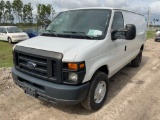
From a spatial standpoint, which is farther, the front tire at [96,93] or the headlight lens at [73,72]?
the front tire at [96,93]

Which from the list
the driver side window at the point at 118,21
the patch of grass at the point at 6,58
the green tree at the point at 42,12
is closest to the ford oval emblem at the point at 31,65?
the driver side window at the point at 118,21

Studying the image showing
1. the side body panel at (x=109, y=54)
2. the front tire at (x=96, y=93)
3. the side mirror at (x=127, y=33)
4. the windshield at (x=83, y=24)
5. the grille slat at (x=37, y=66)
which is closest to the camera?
the grille slat at (x=37, y=66)

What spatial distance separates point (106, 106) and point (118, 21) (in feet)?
6.98

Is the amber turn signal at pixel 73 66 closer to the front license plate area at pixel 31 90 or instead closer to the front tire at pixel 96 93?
the front tire at pixel 96 93

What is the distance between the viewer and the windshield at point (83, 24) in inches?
157

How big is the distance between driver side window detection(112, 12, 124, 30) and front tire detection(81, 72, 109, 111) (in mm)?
1259

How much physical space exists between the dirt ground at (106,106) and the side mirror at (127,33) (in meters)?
1.53

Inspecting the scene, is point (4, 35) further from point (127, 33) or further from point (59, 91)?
point (59, 91)

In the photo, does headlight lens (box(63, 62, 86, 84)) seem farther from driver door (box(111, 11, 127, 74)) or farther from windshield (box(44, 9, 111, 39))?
driver door (box(111, 11, 127, 74))

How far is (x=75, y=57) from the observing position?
3145 millimetres

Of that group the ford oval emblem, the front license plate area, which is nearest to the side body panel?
the ford oval emblem

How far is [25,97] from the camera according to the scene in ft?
14.9

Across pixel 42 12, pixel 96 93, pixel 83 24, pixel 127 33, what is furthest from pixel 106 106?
pixel 42 12

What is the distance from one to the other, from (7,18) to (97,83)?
52363 mm
